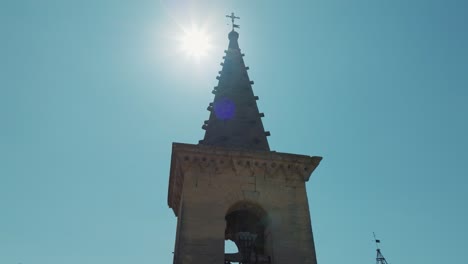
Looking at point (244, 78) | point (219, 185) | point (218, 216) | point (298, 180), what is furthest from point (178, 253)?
point (244, 78)

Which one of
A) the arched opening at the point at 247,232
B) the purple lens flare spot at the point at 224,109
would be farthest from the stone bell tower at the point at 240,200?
the purple lens flare spot at the point at 224,109

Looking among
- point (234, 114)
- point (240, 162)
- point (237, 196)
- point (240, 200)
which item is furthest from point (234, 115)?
point (240, 200)

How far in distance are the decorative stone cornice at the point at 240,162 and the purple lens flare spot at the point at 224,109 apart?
262 centimetres

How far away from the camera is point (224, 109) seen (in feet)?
51.1

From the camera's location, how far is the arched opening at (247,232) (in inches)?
458

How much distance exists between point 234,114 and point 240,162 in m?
2.89

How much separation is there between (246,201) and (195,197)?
1.54 metres

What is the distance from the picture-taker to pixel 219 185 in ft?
41.0

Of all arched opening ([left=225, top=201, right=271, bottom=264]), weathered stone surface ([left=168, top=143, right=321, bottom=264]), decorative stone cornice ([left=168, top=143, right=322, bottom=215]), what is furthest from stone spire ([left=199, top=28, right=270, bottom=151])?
arched opening ([left=225, top=201, right=271, bottom=264])

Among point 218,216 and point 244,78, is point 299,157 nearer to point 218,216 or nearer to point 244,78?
point 218,216

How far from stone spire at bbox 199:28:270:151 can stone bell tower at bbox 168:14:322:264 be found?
0.17ft

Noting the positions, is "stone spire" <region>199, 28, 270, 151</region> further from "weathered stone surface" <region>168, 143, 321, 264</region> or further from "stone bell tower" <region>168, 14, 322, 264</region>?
"weathered stone surface" <region>168, 143, 321, 264</region>

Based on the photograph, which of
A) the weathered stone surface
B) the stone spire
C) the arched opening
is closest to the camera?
the weathered stone surface

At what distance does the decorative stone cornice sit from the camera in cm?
1266
